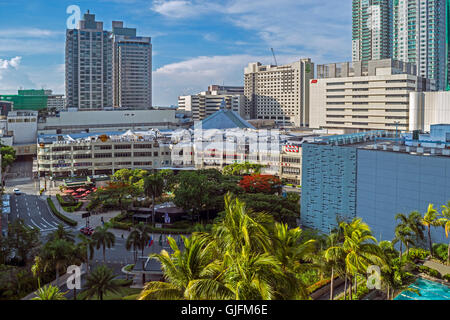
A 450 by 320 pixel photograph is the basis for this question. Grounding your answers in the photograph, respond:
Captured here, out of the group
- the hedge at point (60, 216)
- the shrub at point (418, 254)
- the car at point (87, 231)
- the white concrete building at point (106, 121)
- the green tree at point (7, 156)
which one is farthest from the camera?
the white concrete building at point (106, 121)

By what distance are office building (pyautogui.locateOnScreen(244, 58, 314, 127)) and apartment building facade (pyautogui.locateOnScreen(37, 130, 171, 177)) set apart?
5862 centimetres

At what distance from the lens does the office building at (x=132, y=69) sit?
3939 inches

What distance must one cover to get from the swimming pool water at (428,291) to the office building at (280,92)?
89.3 meters

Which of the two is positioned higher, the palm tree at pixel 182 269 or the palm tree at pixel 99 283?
the palm tree at pixel 182 269

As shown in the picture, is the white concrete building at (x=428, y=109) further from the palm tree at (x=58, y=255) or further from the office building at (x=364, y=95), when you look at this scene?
the palm tree at (x=58, y=255)

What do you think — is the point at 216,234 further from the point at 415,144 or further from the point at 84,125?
the point at 84,125

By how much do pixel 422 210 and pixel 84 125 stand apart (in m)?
66.2

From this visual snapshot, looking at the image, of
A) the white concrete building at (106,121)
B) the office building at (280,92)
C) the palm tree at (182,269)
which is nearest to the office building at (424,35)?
the office building at (280,92)

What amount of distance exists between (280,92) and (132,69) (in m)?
37.6

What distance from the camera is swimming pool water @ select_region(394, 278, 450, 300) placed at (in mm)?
12094

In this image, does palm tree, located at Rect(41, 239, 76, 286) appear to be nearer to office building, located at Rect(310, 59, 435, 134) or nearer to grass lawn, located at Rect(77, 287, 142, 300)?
grass lawn, located at Rect(77, 287, 142, 300)

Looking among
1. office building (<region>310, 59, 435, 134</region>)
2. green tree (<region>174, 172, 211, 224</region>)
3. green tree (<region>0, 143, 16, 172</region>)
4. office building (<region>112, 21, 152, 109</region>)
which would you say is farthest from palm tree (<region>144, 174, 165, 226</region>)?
office building (<region>112, 21, 152, 109</region>)

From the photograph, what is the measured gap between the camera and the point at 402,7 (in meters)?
83.4

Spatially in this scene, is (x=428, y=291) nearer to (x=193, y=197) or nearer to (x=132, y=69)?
(x=193, y=197)
